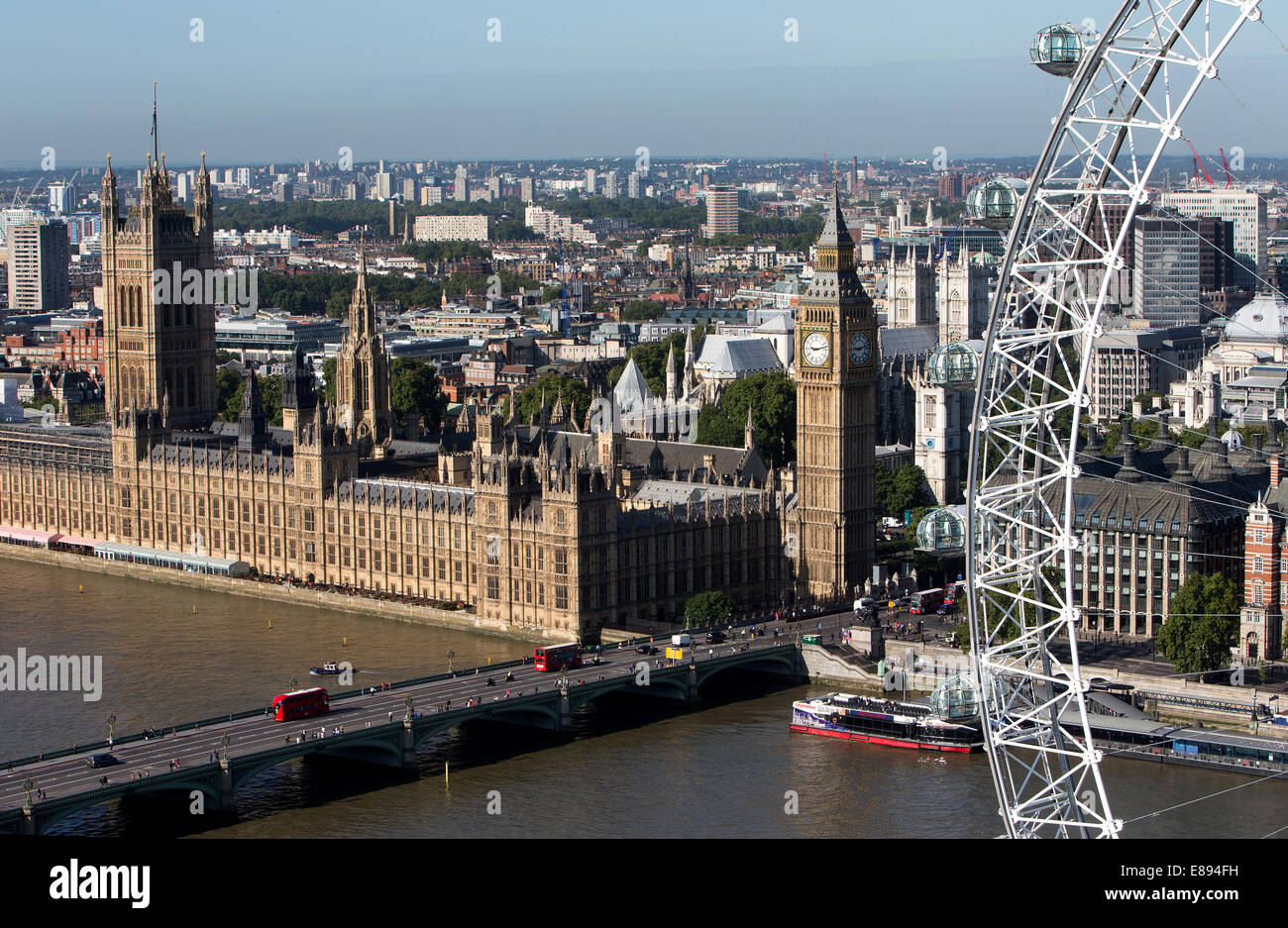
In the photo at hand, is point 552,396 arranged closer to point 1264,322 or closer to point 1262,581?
point 1264,322

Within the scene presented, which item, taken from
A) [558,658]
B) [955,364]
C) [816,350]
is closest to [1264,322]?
[816,350]

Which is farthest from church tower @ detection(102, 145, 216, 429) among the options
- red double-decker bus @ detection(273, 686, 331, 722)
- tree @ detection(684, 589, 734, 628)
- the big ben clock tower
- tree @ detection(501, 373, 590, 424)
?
red double-decker bus @ detection(273, 686, 331, 722)

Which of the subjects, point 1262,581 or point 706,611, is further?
point 706,611

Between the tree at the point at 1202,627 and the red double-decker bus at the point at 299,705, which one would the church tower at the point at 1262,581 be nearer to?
the tree at the point at 1202,627

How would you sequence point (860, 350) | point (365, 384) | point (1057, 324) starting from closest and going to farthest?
point (1057, 324)
point (860, 350)
point (365, 384)
